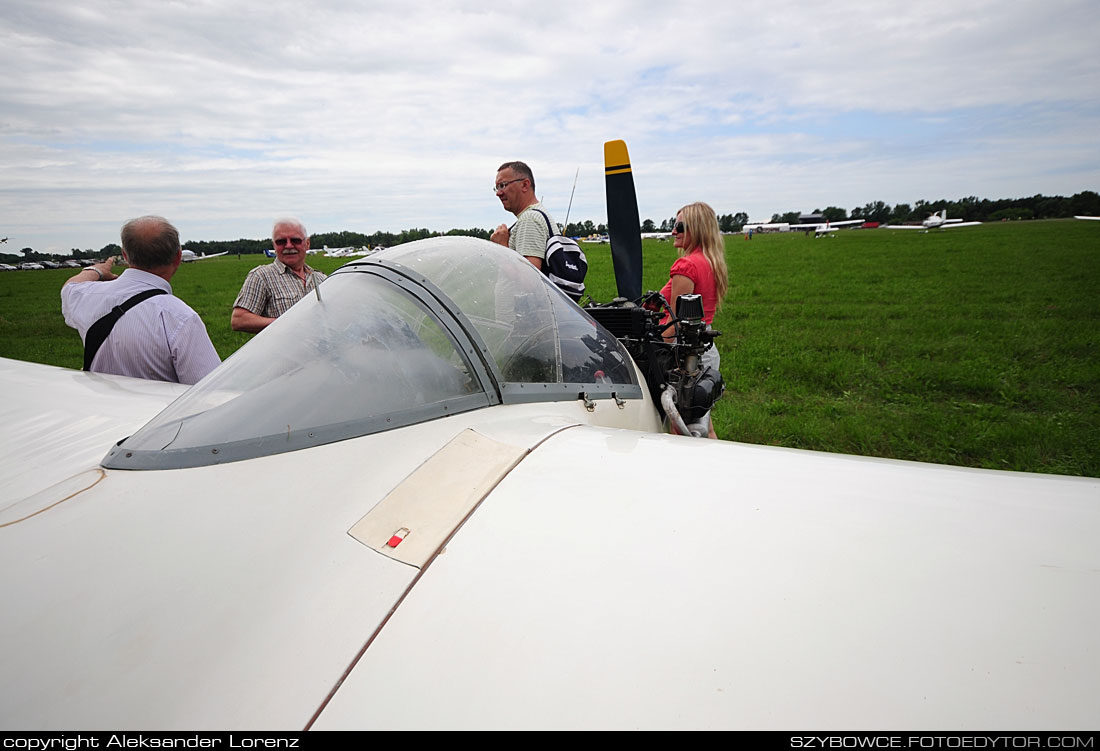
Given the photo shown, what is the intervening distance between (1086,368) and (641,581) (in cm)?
938

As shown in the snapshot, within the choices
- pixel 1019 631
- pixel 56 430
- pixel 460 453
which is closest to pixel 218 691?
pixel 460 453

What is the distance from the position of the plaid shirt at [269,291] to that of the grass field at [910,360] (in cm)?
406

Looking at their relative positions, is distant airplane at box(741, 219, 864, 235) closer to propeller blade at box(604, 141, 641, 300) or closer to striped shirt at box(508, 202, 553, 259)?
propeller blade at box(604, 141, 641, 300)

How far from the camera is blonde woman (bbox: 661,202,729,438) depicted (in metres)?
4.27

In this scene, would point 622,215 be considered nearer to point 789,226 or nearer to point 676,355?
→ point 676,355

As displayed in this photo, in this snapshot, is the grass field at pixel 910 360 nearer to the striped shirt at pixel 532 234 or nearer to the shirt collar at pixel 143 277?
the striped shirt at pixel 532 234

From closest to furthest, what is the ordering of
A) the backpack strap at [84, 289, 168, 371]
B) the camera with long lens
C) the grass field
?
the camera with long lens → the backpack strap at [84, 289, 168, 371] → the grass field

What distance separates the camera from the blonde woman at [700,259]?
14.0 ft

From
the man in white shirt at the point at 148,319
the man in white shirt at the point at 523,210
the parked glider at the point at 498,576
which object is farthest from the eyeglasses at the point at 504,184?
the parked glider at the point at 498,576

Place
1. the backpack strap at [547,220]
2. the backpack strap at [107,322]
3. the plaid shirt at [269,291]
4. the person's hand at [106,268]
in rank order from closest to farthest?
the backpack strap at [107,322]
the person's hand at [106,268]
the backpack strap at [547,220]
the plaid shirt at [269,291]

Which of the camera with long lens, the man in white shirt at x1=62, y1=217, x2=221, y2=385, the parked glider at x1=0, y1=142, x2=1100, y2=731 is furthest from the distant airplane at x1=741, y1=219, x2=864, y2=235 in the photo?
the parked glider at x1=0, y1=142, x2=1100, y2=731

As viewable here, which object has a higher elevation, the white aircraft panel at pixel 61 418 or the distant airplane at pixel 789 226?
the distant airplane at pixel 789 226

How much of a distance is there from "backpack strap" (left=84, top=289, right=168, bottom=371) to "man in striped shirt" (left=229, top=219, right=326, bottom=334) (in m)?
1.10

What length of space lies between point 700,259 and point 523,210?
1427mm
